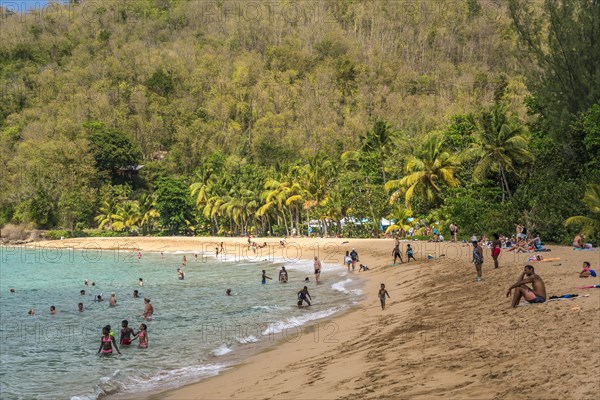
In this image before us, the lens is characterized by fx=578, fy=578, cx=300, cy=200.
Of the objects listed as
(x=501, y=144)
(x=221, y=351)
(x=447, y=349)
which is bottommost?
(x=221, y=351)

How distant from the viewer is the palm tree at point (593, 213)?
87.3 ft

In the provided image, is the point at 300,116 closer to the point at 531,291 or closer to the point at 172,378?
the point at 172,378

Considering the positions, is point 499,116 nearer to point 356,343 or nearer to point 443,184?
point 443,184

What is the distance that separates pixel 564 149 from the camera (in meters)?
32.8

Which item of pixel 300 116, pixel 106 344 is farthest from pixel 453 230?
pixel 300 116

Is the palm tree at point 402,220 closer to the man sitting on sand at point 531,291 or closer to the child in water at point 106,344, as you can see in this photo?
the child in water at point 106,344

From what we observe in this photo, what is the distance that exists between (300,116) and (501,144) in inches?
3184

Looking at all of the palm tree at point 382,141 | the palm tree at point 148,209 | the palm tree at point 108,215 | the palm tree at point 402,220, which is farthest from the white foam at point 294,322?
the palm tree at point 108,215

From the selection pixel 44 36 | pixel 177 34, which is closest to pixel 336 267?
pixel 177 34

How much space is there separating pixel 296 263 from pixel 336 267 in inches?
249

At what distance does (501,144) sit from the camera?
120 ft

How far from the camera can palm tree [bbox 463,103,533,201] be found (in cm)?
3628

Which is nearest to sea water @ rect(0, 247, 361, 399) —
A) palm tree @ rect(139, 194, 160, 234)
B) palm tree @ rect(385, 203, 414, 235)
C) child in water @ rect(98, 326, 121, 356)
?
child in water @ rect(98, 326, 121, 356)

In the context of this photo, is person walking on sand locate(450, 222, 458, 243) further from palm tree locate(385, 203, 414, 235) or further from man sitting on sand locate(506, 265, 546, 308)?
man sitting on sand locate(506, 265, 546, 308)
